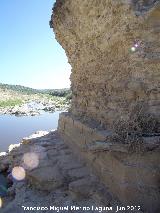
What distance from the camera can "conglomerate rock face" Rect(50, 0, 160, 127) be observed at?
4.50 meters

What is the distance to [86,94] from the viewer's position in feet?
21.8

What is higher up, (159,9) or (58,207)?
(159,9)

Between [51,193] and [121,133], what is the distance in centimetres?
176

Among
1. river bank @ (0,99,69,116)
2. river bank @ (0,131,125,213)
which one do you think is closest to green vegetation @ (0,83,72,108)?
river bank @ (0,99,69,116)

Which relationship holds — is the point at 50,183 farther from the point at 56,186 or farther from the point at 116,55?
the point at 116,55

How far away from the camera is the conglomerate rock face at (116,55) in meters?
4.50

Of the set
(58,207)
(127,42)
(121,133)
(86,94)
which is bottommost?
(58,207)

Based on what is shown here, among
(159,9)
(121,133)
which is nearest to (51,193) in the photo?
(121,133)

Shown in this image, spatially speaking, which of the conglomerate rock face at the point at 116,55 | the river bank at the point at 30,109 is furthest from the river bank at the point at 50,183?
the river bank at the point at 30,109

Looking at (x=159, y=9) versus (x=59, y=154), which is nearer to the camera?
(x=159, y=9)

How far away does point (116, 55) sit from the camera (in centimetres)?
512

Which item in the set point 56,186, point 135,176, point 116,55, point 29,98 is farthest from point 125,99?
point 29,98

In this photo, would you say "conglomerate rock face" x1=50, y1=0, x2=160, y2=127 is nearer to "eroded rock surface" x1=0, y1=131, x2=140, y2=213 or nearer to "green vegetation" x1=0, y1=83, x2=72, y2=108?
"eroded rock surface" x1=0, y1=131, x2=140, y2=213

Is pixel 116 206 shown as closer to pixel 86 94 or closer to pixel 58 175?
pixel 58 175
